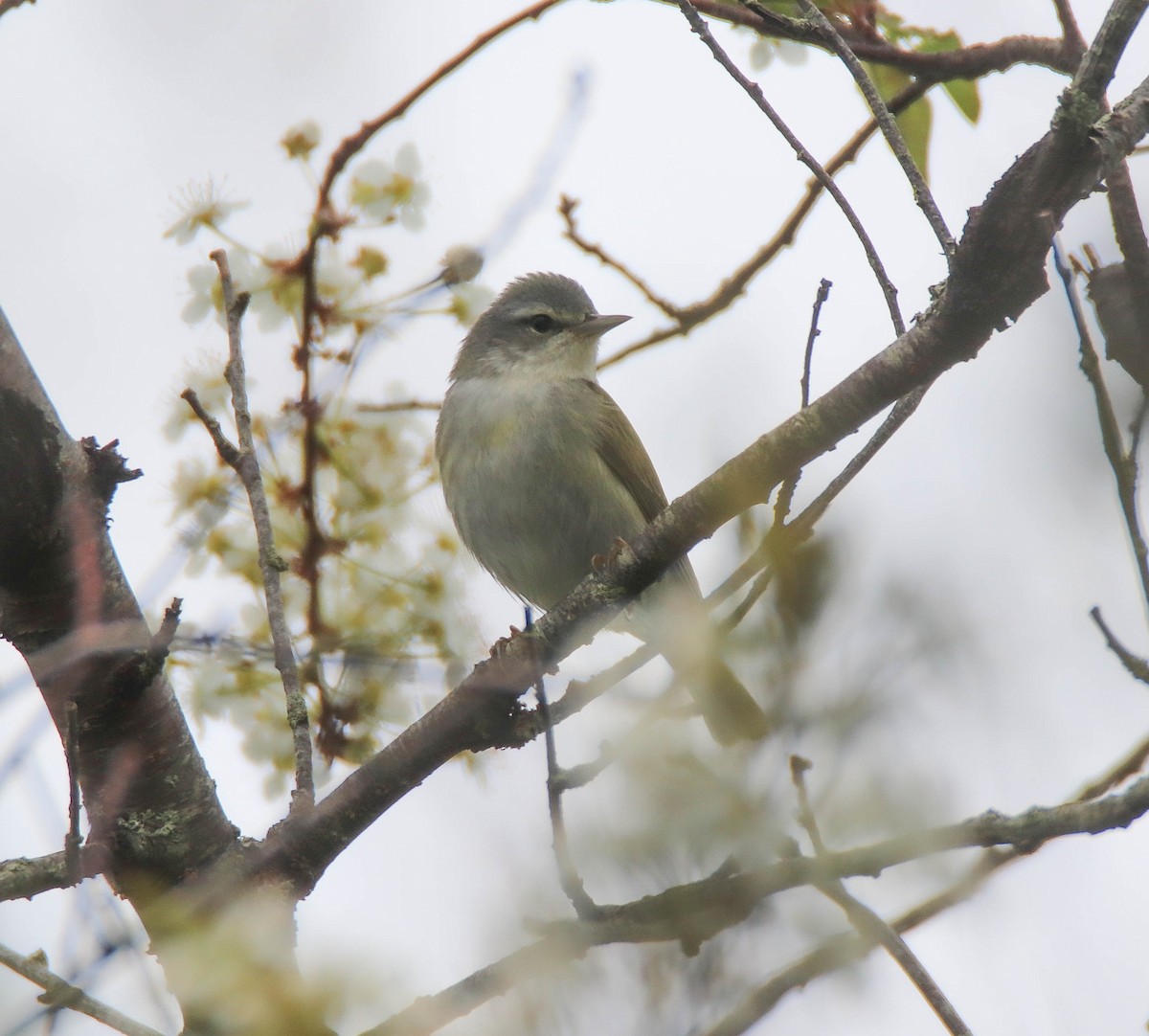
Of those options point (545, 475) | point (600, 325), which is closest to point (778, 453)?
point (545, 475)

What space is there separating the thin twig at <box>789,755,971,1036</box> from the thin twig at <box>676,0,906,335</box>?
1.29 metres

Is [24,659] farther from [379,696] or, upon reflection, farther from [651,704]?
[651,704]

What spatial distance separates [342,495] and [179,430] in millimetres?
604

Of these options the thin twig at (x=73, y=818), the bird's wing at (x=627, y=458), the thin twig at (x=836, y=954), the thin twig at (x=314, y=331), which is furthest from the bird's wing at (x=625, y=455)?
the thin twig at (x=73, y=818)

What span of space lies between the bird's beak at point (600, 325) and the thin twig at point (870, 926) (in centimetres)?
426

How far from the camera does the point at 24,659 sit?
3170 millimetres

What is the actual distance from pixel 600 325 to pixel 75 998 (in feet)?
15.0

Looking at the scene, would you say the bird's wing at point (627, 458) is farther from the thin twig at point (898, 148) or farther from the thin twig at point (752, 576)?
the thin twig at point (898, 148)

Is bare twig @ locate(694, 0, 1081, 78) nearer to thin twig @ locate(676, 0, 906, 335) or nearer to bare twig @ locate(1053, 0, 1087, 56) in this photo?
bare twig @ locate(1053, 0, 1087, 56)

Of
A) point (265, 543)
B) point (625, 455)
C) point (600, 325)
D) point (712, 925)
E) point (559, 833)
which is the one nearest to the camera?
point (712, 925)

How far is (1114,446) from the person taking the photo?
2.80m

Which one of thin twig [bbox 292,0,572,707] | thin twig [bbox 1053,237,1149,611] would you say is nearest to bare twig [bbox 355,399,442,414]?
thin twig [bbox 292,0,572,707]

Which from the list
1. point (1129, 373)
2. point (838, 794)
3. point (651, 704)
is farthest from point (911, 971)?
point (1129, 373)

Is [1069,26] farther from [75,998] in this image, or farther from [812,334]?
[75,998]
